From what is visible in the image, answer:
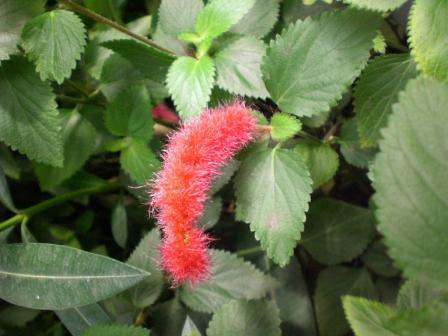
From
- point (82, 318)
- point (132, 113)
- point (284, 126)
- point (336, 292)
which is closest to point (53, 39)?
point (132, 113)

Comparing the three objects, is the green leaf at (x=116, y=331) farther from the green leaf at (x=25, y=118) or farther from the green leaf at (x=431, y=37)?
the green leaf at (x=431, y=37)

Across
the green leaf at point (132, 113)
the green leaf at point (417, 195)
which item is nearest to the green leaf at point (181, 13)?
the green leaf at point (132, 113)

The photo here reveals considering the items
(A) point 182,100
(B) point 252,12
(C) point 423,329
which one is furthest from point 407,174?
(B) point 252,12

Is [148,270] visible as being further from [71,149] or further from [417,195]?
[417,195]

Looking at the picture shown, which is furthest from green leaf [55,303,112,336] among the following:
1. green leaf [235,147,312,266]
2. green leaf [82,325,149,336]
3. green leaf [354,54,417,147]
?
green leaf [354,54,417,147]

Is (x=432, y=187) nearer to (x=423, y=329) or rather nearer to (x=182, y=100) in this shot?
(x=423, y=329)

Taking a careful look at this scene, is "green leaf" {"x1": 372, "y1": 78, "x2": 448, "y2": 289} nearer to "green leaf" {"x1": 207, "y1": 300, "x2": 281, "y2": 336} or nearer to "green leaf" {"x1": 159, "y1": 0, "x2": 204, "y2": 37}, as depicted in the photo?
"green leaf" {"x1": 207, "y1": 300, "x2": 281, "y2": 336}
